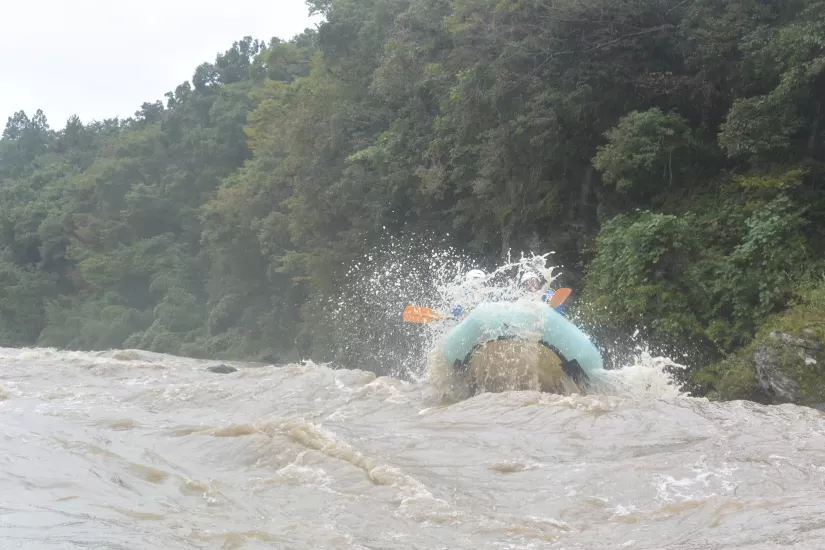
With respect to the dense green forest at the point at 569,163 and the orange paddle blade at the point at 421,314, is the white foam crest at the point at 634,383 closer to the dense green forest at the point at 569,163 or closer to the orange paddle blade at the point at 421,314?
the dense green forest at the point at 569,163

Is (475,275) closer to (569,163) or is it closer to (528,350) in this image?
(528,350)

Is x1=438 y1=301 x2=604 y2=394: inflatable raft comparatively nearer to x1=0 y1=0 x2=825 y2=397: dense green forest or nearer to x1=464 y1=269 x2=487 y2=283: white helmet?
x1=464 y1=269 x2=487 y2=283: white helmet

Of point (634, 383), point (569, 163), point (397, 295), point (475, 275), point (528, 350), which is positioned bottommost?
point (634, 383)

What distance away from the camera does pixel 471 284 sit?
1045cm

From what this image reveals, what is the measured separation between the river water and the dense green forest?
331 centimetres

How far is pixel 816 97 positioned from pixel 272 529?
10.2m

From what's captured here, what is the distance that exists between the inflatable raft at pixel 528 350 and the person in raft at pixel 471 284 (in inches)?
61.8

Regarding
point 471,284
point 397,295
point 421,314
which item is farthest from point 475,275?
point 397,295

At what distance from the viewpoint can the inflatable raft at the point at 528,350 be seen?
854cm

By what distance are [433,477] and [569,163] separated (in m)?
10.3

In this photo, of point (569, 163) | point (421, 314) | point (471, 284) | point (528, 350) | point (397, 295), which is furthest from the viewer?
point (397, 295)

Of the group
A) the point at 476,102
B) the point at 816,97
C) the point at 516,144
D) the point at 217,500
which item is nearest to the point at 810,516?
the point at 217,500

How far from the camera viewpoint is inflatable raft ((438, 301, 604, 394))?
854cm

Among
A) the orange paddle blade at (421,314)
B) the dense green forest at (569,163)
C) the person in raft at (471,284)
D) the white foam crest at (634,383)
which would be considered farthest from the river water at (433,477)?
the dense green forest at (569,163)
